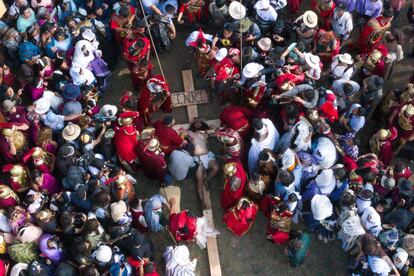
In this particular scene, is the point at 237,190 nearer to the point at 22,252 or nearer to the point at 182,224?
the point at 182,224

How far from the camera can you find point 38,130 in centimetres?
921

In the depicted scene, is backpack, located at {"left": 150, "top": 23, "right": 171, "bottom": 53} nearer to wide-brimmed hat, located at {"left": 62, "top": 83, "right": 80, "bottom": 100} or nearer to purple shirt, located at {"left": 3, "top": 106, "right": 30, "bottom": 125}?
wide-brimmed hat, located at {"left": 62, "top": 83, "right": 80, "bottom": 100}

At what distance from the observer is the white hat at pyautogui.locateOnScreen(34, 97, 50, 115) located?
9.21 m

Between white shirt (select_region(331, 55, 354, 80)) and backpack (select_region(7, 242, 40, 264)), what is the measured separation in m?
6.26

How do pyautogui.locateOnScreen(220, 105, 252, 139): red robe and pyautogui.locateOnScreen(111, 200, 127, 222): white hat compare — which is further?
pyautogui.locateOnScreen(220, 105, 252, 139): red robe

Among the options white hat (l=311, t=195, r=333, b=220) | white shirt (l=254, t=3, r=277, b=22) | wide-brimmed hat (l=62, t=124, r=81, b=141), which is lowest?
white hat (l=311, t=195, r=333, b=220)

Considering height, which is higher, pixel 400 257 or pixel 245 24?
pixel 245 24

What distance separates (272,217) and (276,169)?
2.74ft

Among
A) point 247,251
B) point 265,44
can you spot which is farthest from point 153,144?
point 265,44

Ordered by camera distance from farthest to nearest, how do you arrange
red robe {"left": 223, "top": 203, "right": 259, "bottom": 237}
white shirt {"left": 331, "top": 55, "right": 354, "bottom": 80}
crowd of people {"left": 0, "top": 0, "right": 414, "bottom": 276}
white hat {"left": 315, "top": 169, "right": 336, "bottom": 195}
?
white shirt {"left": 331, "top": 55, "right": 354, "bottom": 80} < red robe {"left": 223, "top": 203, "right": 259, "bottom": 237} < white hat {"left": 315, "top": 169, "right": 336, "bottom": 195} < crowd of people {"left": 0, "top": 0, "right": 414, "bottom": 276}

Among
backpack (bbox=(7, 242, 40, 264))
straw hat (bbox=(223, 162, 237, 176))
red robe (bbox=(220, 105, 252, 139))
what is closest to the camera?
backpack (bbox=(7, 242, 40, 264))

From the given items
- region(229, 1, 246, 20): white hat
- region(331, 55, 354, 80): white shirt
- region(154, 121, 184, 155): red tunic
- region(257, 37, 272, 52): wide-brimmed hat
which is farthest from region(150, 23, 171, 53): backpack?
region(331, 55, 354, 80): white shirt

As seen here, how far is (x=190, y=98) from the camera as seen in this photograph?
11.1 m

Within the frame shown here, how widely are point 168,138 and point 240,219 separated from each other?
1955mm
